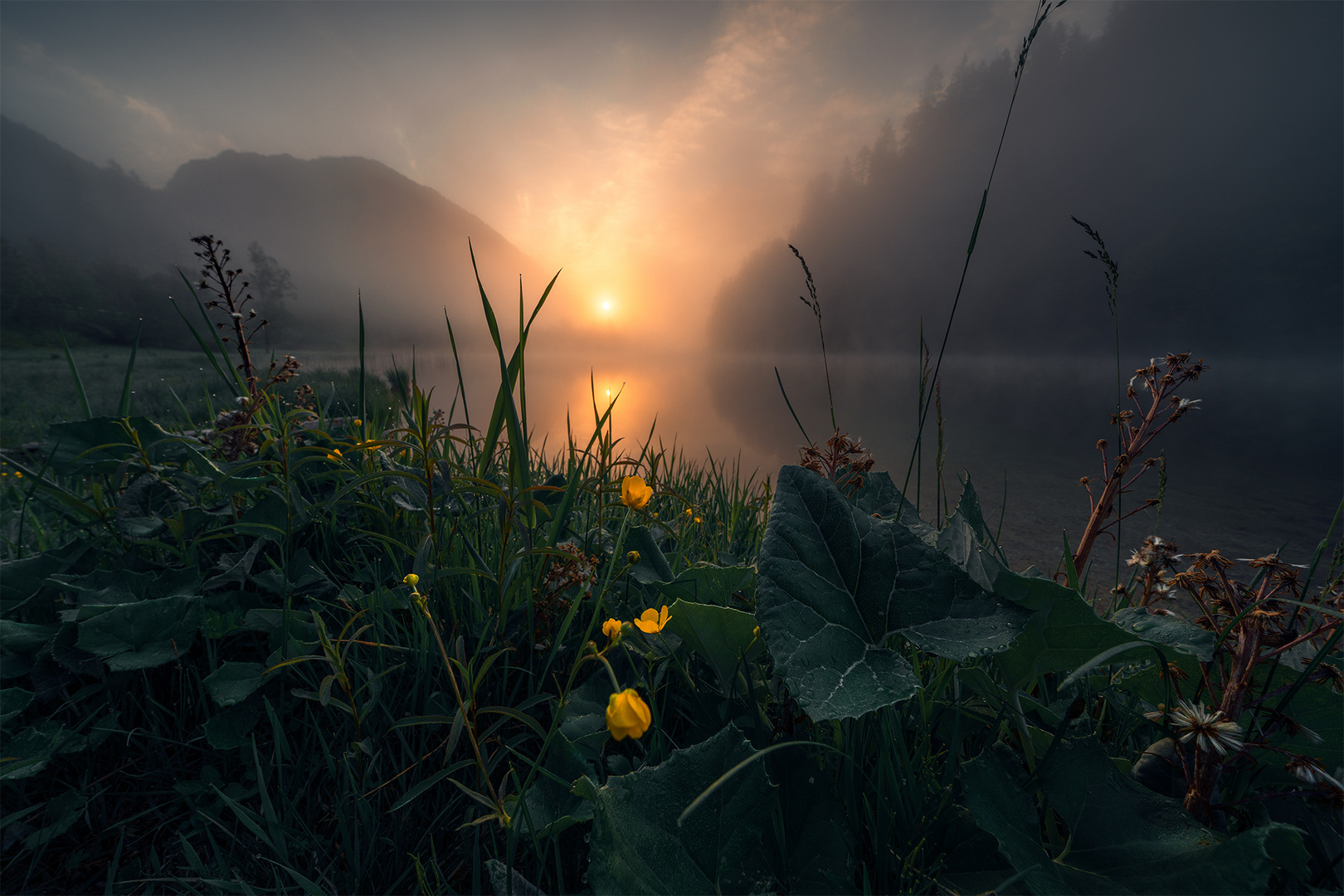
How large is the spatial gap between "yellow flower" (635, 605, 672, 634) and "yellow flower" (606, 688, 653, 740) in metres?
0.17

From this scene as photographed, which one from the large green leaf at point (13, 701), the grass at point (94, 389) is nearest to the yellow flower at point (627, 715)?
the large green leaf at point (13, 701)

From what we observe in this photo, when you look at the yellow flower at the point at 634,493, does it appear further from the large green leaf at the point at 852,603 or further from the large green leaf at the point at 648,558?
the large green leaf at the point at 852,603

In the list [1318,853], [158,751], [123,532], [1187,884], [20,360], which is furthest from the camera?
[20,360]

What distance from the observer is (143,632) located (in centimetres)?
112

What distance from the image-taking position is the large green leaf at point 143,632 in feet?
3.54

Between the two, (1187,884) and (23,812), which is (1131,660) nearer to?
(1187,884)

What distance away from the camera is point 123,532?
132cm

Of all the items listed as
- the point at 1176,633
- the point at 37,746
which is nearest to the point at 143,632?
the point at 37,746

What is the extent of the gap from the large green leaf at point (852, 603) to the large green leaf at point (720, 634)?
12cm

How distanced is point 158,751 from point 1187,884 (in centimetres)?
187

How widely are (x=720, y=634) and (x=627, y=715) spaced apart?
0.33 metres

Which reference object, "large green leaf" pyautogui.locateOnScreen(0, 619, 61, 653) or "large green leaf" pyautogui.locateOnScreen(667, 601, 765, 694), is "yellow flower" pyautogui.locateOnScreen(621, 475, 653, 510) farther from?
"large green leaf" pyautogui.locateOnScreen(0, 619, 61, 653)

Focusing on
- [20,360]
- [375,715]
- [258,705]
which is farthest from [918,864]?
[20,360]

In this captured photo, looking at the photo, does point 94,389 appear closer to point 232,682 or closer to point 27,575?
point 27,575
